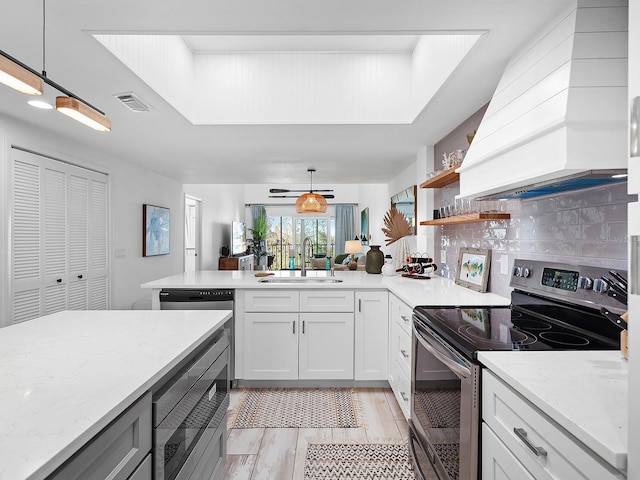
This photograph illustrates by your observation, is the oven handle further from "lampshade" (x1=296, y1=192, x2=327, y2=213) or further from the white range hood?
"lampshade" (x1=296, y1=192, x2=327, y2=213)

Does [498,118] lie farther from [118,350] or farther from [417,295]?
[118,350]

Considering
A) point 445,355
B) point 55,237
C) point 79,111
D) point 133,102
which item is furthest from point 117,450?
point 55,237

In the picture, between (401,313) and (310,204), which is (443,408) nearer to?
(401,313)

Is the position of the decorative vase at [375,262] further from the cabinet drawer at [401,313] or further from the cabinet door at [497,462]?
the cabinet door at [497,462]

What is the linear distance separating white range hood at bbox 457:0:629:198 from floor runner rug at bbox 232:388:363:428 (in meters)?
1.84

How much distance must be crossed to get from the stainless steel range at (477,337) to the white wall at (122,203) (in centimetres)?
324

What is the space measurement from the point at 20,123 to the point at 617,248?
4.08m

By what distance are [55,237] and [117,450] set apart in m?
3.29

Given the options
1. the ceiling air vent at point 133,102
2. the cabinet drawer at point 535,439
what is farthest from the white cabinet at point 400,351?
the ceiling air vent at point 133,102

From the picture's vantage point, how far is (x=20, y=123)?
300 centimetres

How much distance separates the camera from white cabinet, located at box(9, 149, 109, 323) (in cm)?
303

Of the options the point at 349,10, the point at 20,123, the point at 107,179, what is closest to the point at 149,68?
the point at 349,10

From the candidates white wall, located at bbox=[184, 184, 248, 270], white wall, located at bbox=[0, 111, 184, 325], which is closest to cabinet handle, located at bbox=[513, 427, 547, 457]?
white wall, located at bbox=[0, 111, 184, 325]

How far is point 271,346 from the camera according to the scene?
2.97 m
